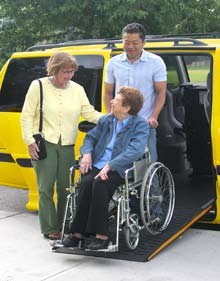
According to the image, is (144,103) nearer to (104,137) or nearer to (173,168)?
(104,137)

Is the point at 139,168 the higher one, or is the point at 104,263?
the point at 139,168

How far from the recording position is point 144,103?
5.06 meters

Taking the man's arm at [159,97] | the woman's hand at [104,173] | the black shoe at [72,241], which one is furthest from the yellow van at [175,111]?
the black shoe at [72,241]

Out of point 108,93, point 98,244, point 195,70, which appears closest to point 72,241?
point 98,244

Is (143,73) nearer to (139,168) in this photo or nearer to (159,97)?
(159,97)

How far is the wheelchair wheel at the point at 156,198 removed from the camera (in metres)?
4.57

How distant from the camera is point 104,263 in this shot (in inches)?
175

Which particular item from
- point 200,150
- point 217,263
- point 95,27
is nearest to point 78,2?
point 95,27

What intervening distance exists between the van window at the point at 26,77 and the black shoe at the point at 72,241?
1.47 m

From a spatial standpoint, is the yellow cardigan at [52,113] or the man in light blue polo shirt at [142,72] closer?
the yellow cardigan at [52,113]

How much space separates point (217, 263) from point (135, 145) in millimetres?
1114

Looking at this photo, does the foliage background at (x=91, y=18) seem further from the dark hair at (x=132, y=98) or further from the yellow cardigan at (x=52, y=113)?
the dark hair at (x=132, y=98)

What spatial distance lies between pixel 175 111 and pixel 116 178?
2082 mm

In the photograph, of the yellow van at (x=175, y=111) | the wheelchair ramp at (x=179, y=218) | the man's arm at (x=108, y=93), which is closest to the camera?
the wheelchair ramp at (x=179, y=218)
